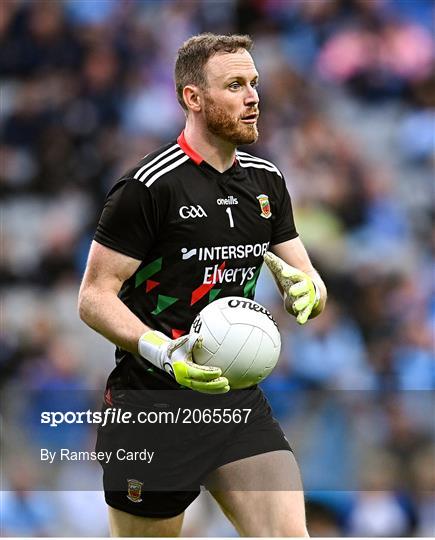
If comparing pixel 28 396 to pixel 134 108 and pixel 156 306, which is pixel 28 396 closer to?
pixel 134 108

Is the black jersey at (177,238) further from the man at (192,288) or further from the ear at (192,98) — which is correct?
the ear at (192,98)

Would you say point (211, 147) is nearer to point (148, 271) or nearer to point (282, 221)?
point (282, 221)

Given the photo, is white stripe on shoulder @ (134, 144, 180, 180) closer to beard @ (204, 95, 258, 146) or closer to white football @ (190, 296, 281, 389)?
beard @ (204, 95, 258, 146)

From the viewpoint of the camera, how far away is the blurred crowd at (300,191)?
23.4 ft

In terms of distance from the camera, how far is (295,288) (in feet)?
13.3

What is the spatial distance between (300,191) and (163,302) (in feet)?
15.1

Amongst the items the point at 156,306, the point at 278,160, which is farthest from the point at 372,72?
the point at 156,306

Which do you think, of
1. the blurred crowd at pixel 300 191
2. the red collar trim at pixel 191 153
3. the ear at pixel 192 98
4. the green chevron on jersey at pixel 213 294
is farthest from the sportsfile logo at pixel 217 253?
the blurred crowd at pixel 300 191

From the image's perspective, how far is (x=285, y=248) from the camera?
4.39 meters

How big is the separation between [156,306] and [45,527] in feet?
10.3

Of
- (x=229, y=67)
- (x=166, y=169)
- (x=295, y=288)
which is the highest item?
(x=229, y=67)

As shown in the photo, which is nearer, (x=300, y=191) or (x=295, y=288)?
(x=295, y=288)

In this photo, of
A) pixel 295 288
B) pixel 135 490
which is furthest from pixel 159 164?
pixel 135 490

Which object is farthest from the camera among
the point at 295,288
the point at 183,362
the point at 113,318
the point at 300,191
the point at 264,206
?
the point at 300,191
